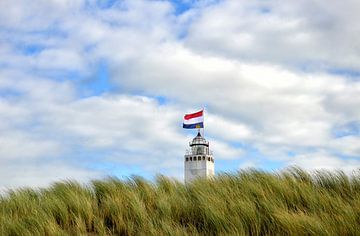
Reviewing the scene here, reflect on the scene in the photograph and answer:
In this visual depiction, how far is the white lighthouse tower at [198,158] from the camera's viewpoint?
58.6 m

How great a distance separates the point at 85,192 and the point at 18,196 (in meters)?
1.45

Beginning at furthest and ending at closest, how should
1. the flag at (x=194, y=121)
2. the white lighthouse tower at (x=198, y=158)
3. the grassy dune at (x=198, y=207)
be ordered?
the white lighthouse tower at (x=198, y=158), the flag at (x=194, y=121), the grassy dune at (x=198, y=207)

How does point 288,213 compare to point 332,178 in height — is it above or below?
below

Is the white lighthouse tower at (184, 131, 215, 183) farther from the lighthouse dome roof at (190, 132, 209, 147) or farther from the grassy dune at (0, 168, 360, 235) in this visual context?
the grassy dune at (0, 168, 360, 235)

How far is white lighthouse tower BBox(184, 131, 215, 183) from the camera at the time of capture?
58594 millimetres

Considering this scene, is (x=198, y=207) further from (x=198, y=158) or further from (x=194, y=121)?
(x=198, y=158)

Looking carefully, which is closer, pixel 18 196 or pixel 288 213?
pixel 288 213

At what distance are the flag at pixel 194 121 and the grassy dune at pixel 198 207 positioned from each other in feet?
129

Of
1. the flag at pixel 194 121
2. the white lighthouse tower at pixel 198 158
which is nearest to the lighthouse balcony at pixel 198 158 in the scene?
the white lighthouse tower at pixel 198 158

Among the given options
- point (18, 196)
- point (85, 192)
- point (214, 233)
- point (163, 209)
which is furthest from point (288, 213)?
point (18, 196)

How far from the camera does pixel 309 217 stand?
25.5 feet

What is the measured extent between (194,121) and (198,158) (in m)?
9.97

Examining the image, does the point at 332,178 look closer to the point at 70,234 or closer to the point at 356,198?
the point at 356,198

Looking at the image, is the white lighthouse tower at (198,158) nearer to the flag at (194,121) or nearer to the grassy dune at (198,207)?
the flag at (194,121)
